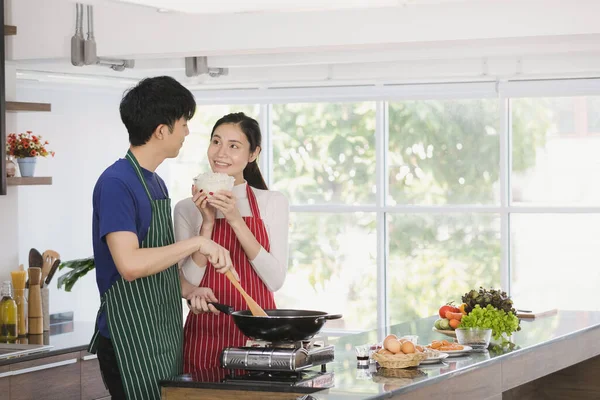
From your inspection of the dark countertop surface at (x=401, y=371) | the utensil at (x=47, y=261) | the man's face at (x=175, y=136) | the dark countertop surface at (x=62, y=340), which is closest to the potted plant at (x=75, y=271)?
the dark countertop surface at (x=62, y=340)

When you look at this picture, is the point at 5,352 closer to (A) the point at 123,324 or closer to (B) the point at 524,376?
(A) the point at 123,324

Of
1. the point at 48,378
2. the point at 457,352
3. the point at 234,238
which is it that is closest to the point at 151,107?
the point at 234,238

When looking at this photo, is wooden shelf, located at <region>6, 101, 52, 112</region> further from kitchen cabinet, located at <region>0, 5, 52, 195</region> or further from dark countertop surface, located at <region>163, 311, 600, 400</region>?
dark countertop surface, located at <region>163, 311, 600, 400</region>

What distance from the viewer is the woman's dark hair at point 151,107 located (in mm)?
3174

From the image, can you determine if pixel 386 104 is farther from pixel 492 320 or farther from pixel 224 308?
pixel 224 308

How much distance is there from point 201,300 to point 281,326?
442mm

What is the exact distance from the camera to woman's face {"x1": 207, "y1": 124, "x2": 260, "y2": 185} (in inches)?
144

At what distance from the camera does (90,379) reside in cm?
489

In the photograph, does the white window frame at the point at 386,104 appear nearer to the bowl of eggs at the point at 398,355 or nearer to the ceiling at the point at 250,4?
the bowl of eggs at the point at 398,355

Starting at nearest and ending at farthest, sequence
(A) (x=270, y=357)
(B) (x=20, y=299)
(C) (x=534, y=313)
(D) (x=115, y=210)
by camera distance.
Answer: (D) (x=115, y=210), (A) (x=270, y=357), (B) (x=20, y=299), (C) (x=534, y=313)

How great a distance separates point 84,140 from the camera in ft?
24.4

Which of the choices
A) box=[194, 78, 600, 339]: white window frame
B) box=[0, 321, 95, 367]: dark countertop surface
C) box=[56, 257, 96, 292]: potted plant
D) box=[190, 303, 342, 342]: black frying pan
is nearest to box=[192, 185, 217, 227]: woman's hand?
box=[190, 303, 342, 342]: black frying pan

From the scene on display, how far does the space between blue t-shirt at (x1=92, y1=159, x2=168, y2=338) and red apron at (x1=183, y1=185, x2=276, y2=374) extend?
45 cm

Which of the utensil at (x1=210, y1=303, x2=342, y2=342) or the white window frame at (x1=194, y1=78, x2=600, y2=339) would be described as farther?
the white window frame at (x1=194, y1=78, x2=600, y2=339)
